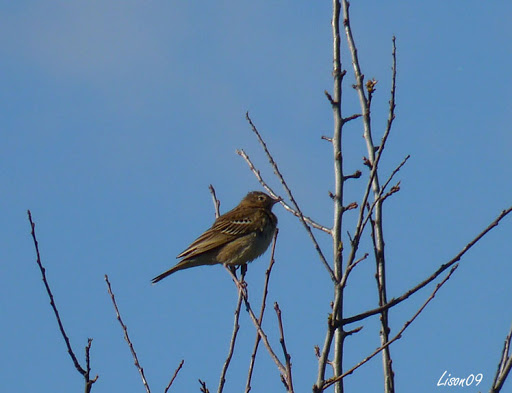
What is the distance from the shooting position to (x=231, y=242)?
1232 cm

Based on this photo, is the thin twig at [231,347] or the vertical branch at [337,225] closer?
the vertical branch at [337,225]

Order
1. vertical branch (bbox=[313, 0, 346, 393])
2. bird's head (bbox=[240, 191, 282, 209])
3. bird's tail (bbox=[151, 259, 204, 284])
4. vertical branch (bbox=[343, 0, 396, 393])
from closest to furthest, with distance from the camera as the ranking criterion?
vertical branch (bbox=[313, 0, 346, 393])
vertical branch (bbox=[343, 0, 396, 393])
bird's tail (bbox=[151, 259, 204, 284])
bird's head (bbox=[240, 191, 282, 209])

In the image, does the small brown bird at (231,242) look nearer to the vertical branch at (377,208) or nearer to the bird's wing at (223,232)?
the bird's wing at (223,232)

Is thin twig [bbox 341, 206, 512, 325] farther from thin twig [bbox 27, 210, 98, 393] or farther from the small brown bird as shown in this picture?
the small brown bird

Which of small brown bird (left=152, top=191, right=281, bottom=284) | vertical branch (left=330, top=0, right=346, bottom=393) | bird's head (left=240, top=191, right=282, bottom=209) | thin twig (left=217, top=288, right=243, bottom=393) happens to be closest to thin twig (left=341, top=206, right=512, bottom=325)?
vertical branch (left=330, top=0, right=346, bottom=393)

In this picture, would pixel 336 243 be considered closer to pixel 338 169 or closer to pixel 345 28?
pixel 338 169

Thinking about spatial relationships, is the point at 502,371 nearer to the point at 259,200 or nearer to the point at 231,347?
the point at 231,347

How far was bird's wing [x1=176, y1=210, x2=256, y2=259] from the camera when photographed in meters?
12.2

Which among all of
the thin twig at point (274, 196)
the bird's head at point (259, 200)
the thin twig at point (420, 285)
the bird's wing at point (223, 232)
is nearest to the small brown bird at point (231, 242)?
the bird's wing at point (223, 232)

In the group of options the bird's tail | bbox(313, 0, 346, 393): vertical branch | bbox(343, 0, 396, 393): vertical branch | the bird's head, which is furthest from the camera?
the bird's head

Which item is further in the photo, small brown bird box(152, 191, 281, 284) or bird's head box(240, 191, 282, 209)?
bird's head box(240, 191, 282, 209)

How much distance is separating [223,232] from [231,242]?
0.96 ft

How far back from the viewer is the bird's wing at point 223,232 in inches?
482

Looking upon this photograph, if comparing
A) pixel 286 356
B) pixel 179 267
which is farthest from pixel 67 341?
pixel 179 267
